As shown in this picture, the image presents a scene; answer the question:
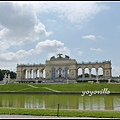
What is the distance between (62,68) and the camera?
3322 inches

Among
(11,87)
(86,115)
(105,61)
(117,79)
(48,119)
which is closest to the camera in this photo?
(48,119)

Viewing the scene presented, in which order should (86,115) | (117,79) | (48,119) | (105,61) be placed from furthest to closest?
(105,61)
(117,79)
(86,115)
(48,119)

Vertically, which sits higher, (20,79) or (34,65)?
(34,65)

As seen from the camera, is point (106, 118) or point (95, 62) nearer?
point (106, 118)

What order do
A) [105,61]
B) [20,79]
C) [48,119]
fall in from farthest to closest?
[20,79] < [105,61] < [48,119]

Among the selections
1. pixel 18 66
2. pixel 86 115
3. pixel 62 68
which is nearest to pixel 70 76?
pixel 62 68

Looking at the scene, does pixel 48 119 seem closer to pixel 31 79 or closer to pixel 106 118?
pixel 106 118

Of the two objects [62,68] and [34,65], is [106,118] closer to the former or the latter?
[62,68]

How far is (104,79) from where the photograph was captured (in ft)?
254

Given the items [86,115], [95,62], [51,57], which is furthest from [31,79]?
[86,115]

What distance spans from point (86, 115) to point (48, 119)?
2583mm

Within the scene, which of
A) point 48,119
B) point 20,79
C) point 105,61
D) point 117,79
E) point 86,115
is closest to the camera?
point 48,119

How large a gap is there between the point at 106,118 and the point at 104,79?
67272 mm

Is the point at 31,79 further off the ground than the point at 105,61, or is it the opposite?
the point at 105,61
